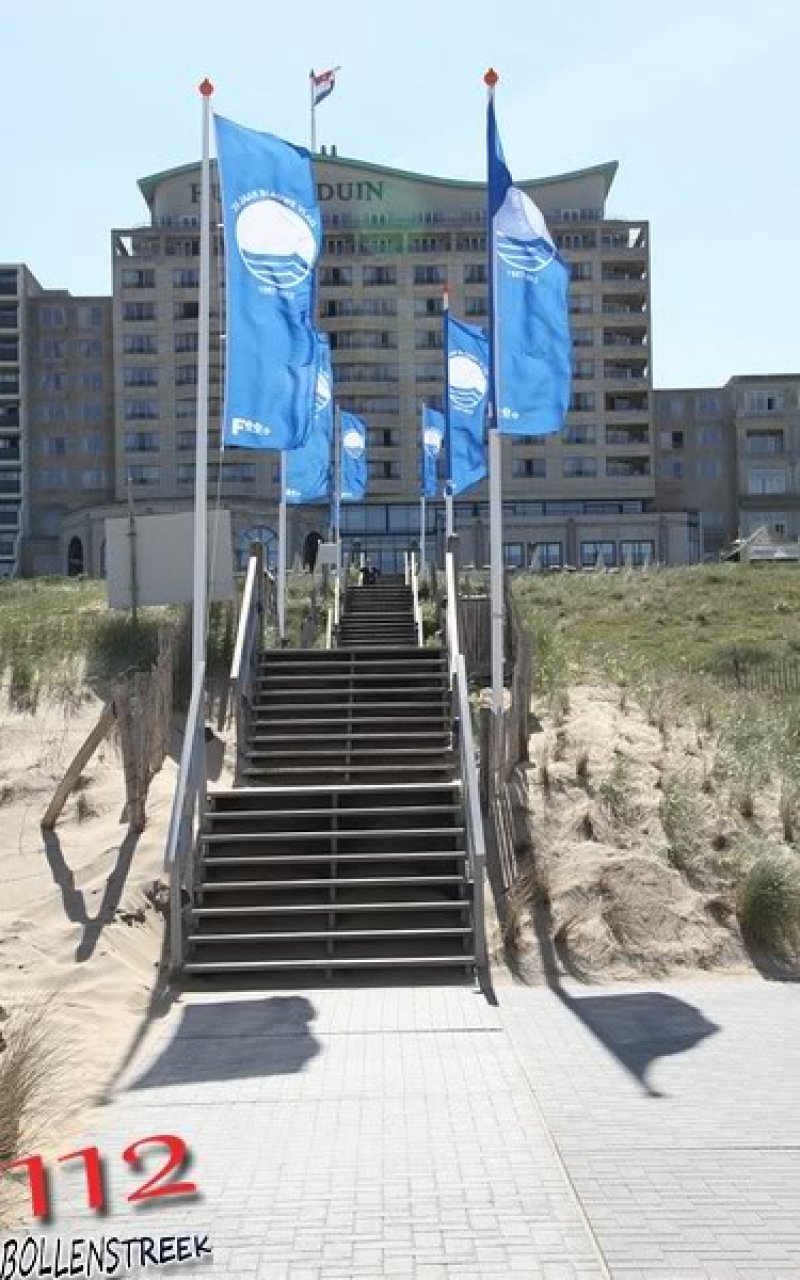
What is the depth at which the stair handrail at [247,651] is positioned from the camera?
13531 mm

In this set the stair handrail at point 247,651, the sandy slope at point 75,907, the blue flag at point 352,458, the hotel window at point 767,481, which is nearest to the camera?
the sandy slope at point 75,907

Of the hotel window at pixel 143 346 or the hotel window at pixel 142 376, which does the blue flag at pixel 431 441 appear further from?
the hotel window at pixel 143 346

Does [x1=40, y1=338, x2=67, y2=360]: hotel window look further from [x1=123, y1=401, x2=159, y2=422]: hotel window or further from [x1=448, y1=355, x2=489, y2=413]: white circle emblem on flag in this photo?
[x1=448, y1=355, x2=489, y2=413]: white circle emblem on flag

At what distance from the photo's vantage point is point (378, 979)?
9852mm

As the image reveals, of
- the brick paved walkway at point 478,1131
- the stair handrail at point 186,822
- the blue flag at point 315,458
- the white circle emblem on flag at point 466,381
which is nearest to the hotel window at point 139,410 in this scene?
the blue flag at point 315,458

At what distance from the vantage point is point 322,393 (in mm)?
21297

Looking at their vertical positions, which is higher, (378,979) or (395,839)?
(395,839)

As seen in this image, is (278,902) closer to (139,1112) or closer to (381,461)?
(139,1112)

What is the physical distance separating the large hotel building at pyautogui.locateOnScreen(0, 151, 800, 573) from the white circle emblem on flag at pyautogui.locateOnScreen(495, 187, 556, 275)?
78.7 meters

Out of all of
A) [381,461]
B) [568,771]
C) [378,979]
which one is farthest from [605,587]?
[381,461]

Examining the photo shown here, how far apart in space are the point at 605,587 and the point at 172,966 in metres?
21.7

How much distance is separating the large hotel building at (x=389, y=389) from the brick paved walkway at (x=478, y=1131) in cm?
8500

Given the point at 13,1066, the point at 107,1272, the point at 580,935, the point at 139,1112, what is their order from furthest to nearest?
the point at 580,935 → the point at 139,1112 → the point at 13,1066 → the point at 107,1272

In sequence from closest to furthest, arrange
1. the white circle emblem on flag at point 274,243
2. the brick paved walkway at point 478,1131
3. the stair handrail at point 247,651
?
the brick paved walkway at point 478,1131 < the white circle emblem on flag at point 274,243 < the stair handrail at point 247,651
